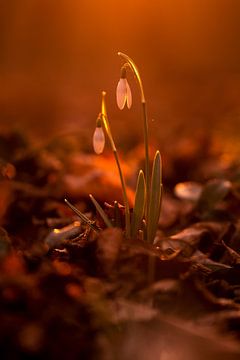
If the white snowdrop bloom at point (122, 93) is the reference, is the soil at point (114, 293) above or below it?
below

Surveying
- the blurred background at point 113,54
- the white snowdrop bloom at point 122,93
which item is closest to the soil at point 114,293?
the white snowdrop bloom at point 122,93

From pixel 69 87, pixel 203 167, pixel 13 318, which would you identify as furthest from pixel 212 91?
pixel 13 318

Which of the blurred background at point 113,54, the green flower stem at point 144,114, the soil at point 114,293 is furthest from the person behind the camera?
the blurred background at point 113,54

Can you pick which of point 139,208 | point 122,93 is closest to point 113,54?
point 122,93

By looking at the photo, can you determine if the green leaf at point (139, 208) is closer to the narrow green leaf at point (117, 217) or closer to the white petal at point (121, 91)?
the narrow green leaf at point (117, 217)

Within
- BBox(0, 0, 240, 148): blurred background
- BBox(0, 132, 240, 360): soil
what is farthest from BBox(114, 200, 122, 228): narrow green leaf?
BBox(0, 0, 240, 148): blurred background

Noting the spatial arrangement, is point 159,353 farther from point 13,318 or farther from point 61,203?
point 61,203
